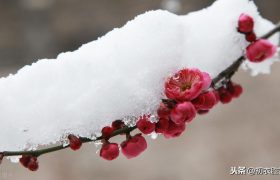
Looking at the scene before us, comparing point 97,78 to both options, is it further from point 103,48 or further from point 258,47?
point 258,47

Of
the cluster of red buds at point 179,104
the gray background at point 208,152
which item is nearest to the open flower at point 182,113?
the cluster of red buds at point 179,104

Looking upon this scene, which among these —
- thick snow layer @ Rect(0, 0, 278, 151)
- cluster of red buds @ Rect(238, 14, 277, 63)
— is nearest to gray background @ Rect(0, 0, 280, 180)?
thick snow layer @ Rect(0, 0, 278, 151)

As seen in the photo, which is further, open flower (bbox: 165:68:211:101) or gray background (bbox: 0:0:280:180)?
gray background (bbox: 0:0:280:180)

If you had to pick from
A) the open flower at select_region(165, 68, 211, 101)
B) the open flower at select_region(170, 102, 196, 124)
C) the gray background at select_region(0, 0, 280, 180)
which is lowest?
the open flower at select_region(170, 102, 196, 124)

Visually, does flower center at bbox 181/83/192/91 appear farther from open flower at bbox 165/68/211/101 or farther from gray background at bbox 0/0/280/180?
gray background at bbox 0/0/280/180

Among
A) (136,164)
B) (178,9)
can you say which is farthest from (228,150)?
(178,9)

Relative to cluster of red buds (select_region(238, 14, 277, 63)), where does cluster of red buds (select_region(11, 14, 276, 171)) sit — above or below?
below

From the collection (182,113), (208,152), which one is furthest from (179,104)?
(208,152)

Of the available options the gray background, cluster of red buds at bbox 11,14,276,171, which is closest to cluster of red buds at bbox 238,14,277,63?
cluster of red buds at bbox 11,14,276,171
